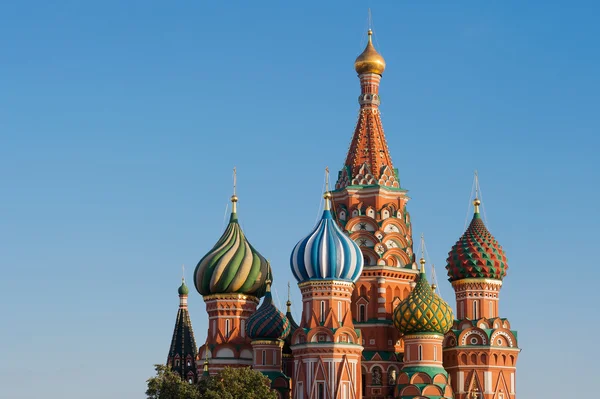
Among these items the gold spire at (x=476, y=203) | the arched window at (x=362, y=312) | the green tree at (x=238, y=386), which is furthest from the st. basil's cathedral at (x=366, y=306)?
the green tree at (x=238, y=386)

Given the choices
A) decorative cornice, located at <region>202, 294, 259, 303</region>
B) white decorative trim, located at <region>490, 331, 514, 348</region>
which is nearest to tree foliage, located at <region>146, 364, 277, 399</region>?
decorative cornice, located at <region>202, 294, 259, 303</region>

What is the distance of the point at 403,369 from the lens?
53750 millimetres

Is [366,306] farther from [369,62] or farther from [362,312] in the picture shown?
[369,62]

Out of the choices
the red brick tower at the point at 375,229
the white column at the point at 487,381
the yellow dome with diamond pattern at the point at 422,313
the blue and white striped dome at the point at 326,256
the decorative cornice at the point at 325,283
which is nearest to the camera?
the decorative cornice at the point at 325,283

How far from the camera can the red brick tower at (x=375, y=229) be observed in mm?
55969

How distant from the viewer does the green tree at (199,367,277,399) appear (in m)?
49.6

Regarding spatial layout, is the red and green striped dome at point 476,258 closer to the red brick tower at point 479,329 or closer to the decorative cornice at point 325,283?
the red brick tower at point 479,329

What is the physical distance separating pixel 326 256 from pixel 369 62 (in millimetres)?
11651

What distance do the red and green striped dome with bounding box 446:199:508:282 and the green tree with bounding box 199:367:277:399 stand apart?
11.6 meters

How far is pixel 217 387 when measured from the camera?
50219 mm

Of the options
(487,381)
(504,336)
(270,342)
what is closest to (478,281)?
(504,336)

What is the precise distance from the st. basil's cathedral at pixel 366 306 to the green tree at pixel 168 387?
445 cm

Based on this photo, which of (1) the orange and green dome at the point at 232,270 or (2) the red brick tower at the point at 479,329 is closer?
(2) the red brick tower at the point at 479,329

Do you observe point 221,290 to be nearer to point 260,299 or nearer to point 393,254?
point 260,299
